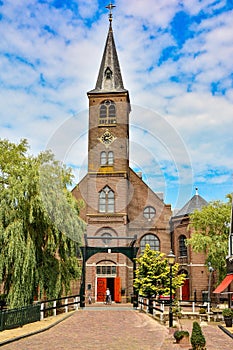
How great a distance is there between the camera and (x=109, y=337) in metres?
13.7

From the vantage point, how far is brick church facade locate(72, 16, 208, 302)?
3634cm

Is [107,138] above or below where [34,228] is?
above

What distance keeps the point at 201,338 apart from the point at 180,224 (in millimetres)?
29422

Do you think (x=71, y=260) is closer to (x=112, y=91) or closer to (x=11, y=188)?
(x=11, y=188)

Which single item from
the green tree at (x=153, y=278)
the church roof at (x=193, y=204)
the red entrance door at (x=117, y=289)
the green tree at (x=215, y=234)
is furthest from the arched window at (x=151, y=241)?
the green tree at (x=153, y=278)

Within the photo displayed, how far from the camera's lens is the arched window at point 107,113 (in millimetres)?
39628

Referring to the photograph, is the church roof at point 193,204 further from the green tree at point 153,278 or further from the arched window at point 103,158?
the green tree at point 153,278

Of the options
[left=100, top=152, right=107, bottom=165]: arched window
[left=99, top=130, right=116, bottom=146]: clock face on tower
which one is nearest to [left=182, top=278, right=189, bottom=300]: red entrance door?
[left=100, top=152, right=107, bottom=165]: arched window

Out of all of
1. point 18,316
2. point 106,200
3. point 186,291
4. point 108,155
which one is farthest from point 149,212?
point 18,316

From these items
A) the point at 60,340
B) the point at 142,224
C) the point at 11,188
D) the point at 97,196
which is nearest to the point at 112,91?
the point at 97,196

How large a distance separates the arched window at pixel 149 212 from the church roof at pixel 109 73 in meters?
12.2

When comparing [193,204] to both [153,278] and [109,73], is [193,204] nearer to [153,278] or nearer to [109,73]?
[153,278]

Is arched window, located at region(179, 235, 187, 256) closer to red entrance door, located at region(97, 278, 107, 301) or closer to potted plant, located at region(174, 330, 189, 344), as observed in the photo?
red entrance door, located at region(97, 278, 107, 301)

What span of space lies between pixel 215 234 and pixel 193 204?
1025 cm
